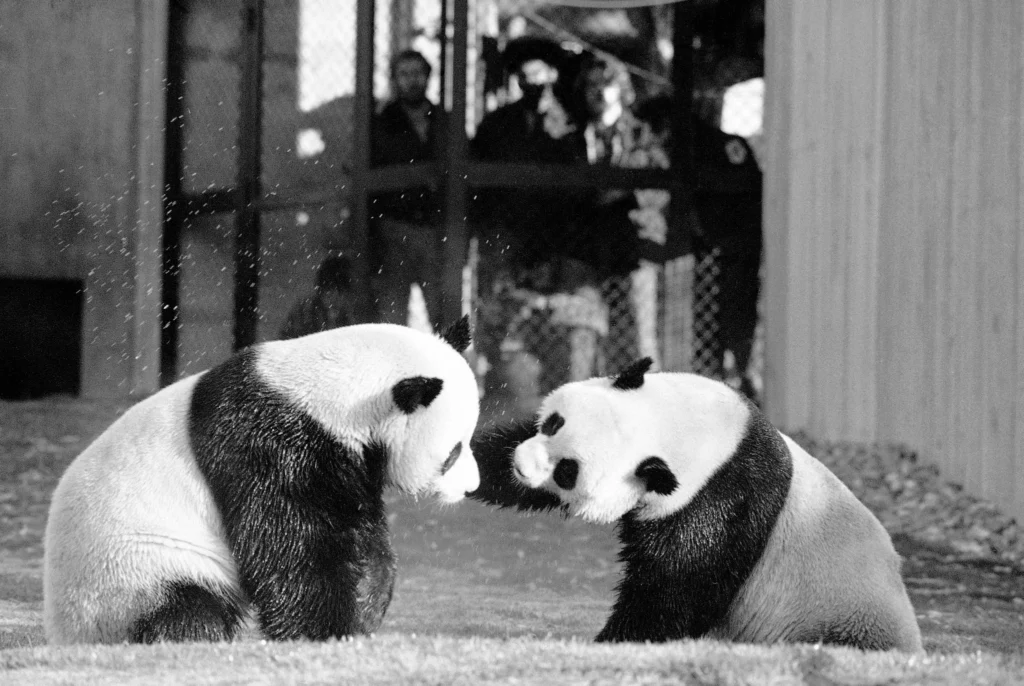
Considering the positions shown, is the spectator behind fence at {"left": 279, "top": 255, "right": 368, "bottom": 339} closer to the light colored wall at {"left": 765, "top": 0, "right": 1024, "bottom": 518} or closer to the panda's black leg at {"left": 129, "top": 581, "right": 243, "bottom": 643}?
the light colored wall at {"left": 765, "top": 0, "right": 1024, "bottom": 518}

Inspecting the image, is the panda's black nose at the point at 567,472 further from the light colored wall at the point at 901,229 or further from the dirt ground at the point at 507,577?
the light colored wall at the point at 901,229

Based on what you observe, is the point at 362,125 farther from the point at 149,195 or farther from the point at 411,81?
the point at 149,195

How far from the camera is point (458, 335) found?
12.5 feet

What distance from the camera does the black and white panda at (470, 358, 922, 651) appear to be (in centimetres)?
358

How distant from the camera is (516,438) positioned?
4.05 metres

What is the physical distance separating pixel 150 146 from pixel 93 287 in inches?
57.4

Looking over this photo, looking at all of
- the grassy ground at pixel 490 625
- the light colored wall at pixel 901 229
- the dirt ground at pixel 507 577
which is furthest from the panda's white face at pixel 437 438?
the light colored wall at pixel 901 229

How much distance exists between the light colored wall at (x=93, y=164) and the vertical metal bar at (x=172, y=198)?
0.08 meters

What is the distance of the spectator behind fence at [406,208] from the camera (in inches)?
410

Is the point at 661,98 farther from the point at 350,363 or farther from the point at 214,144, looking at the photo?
the point at 350,363


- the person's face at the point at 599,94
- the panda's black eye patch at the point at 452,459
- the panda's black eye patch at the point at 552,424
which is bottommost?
the panda's black eye patch at the point at 452,459

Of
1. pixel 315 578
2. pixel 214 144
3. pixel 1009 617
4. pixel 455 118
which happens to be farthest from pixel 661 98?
pixel 315 578

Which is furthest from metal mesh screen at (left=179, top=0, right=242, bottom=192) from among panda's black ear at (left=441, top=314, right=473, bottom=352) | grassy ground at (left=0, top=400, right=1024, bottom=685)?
panda's black ear at (left=441, top=314, right=473, bottom=352)

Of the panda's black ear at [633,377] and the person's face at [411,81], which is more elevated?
the person's face at [411,81]
